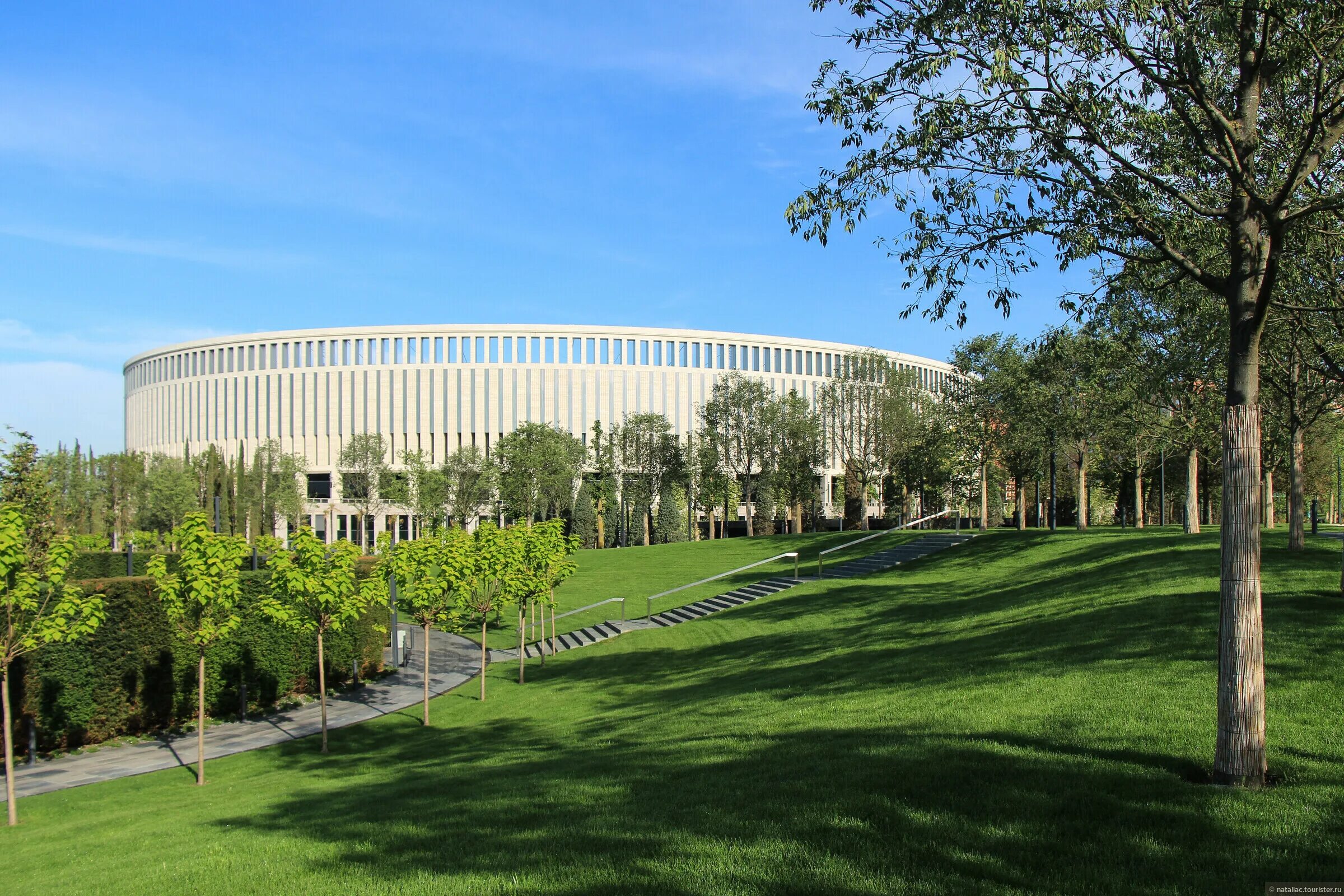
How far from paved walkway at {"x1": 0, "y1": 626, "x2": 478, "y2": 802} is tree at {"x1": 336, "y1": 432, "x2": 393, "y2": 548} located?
Result: 4366cm

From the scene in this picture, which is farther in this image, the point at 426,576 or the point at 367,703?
the point at 367,703

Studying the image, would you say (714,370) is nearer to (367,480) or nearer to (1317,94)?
(367,480)

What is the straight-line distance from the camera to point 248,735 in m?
20.7

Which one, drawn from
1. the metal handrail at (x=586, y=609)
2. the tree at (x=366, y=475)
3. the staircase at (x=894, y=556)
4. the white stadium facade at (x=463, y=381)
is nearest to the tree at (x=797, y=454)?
the white stadium facade at (x=463, y=381)

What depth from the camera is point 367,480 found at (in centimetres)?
7044

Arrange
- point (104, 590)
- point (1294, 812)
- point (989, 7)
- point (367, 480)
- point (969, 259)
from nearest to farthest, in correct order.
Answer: point (1294, 812), point (989, 7), point (969, 259), point (104, 590), point (367, 480)

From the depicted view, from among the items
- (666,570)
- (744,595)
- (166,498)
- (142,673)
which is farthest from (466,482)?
(142,673)

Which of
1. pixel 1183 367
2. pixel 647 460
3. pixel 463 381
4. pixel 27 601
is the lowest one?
pixel 27 601

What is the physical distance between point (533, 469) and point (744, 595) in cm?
3040

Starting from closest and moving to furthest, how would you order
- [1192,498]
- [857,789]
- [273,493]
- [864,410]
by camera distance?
[857,789] → [1192,498] → [864,410] → [273,493]

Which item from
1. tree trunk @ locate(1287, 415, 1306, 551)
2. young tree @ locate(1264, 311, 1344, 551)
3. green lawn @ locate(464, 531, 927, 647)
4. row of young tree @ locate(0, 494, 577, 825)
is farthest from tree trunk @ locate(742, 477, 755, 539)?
young tree @ locate(1264, 311, 1344, 551)

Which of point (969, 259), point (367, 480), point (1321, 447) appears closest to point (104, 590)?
point (969, 259)

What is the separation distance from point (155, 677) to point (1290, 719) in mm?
23365

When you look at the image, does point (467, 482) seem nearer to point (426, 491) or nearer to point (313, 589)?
point (426, 491)
